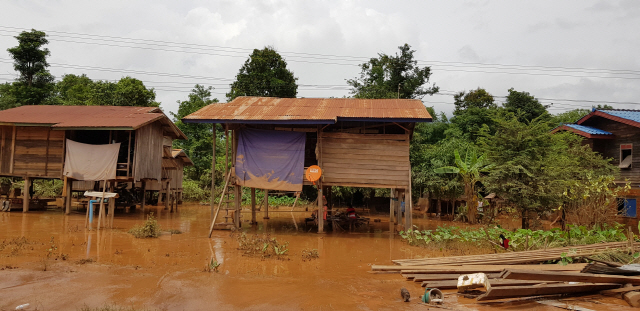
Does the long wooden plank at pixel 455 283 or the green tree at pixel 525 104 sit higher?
the green tree at pixel 525 104

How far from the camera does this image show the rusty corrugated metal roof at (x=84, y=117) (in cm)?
1770

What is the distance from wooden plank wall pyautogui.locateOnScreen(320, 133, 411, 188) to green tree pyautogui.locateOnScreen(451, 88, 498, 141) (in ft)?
42.4

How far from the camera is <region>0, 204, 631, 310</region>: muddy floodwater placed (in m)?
→ 6.84

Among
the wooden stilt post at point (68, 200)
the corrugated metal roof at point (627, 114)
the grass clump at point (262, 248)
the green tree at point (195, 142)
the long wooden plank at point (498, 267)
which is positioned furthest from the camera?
the green tree at point (195, 142)

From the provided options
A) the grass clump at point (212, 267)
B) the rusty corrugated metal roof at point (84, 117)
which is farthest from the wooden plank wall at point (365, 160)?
the rusty corrugated metal roof at point (84, 117)

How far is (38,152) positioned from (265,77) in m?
15.0

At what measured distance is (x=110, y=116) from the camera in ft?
63.3

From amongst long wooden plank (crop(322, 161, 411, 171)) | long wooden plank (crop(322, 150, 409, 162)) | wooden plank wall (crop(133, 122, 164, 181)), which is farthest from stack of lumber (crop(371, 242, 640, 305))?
wooden plank wall (crop(133, 122, 164, 181))

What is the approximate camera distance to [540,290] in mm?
7297

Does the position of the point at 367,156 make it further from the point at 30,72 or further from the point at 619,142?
the point at 30,72

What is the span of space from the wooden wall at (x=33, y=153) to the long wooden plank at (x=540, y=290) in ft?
60.7

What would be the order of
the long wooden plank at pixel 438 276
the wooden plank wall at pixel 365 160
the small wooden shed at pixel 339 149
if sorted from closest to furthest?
the long wooden plank at pixel 438 276 < the small wooden shed at pixel 339 149 < the wooden plank wall at pixel 365 160

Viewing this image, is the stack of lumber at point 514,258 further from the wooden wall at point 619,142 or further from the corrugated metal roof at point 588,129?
the corrugated metal roof at point 588,129

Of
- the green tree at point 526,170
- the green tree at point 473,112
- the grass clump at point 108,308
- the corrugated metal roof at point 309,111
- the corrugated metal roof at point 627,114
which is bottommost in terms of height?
the grass clump at point 108,308
